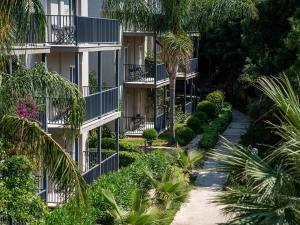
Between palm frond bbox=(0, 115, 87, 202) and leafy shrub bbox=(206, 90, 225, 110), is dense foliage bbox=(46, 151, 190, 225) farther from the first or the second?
leafy shrub bbox=(206, 90, 225, 110)

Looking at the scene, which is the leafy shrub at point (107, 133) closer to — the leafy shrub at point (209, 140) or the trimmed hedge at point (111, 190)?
the leafy shrub at point (209, 140)

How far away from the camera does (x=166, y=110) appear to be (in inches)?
1527

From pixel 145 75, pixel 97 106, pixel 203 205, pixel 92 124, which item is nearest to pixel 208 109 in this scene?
pixel 145 75

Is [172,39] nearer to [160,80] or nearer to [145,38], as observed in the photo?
[160,80]

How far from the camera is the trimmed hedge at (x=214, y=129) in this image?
3181 centimetres

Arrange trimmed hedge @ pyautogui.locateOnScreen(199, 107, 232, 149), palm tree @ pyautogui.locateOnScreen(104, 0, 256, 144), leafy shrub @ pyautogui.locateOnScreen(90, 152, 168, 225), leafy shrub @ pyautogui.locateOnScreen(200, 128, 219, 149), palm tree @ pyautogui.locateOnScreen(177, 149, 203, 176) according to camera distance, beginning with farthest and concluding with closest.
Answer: trimmed hedge @ pyautogui.locateOnScreen(199, 107, 232, 149) → leafy shrub @ pyautogui.locateOnScreen(200, 128, 219, 149) → palm tree @ pyautogui.locateOnScreen(104, 0, 256, 144) → palm tree @ pyautogui.locateOnScreen(177, 149, 203, 176) → leafy shrub @ pyautogui.locateOnScreen(90, 152, 168, 225)

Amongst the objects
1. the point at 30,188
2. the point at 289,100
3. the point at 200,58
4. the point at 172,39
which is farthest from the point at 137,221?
the point at 200,58

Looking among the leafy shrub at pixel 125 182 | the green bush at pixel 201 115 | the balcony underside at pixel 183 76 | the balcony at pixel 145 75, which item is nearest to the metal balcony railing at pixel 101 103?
the leafy shrub at pixel 125 182

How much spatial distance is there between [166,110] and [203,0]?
7812mm

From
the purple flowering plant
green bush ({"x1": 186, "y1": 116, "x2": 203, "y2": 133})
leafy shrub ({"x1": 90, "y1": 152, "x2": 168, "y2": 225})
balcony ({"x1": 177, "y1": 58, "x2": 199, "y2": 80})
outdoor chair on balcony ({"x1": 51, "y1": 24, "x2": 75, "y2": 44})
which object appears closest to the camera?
the purple flowering plant

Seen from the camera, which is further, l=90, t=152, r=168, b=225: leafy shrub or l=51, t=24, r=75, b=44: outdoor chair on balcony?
l=51, t=24, r=75, b=44: outdoor chair on balcony

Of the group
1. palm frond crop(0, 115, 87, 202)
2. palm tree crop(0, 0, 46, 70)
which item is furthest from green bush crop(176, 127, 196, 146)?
palm frond crop(0, 115, 87, 202)

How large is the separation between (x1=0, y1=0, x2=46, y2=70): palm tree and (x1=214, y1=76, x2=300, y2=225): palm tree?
446cm

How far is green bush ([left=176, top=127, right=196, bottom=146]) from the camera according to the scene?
33.9m
